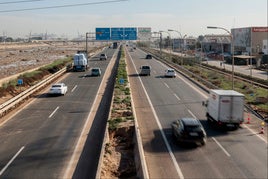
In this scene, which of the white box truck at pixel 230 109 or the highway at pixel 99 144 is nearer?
the highway at pixel 99 144

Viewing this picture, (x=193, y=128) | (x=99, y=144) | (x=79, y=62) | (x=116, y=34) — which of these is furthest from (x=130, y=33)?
(x=193, y=128)

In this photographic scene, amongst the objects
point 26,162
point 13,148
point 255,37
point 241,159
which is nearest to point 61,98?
point 13,148

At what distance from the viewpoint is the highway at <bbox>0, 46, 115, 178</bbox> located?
55.3ft

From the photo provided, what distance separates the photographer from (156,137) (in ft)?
71.5

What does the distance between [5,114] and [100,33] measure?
2489 inches

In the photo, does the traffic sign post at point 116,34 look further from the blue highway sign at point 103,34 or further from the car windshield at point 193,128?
the car windshield at point 193,128

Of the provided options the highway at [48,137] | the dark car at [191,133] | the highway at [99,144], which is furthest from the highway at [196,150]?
the highway at [48,137]

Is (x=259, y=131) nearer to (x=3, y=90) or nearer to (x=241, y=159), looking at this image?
(x=241, y=159)

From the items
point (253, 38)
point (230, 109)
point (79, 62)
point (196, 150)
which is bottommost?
point (196, 150)

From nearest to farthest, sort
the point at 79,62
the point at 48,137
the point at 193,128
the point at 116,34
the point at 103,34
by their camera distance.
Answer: the point at 193,128 → the point at 48,137 → the point at 79,62 → the point at 103,34 → the point at 116,34

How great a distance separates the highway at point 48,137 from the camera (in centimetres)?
1684

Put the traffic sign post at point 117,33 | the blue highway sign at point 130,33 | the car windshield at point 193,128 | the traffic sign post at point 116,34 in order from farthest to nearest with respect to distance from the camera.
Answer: the blue highway sign at point 130,33 < the traffic sign post at point 116,34 < the traffic sign post at point 117,33 < the car windshield at point 193,128

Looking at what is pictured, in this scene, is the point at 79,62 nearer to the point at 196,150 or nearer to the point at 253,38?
the point at 196,150

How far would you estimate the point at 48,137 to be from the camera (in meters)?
22.2
